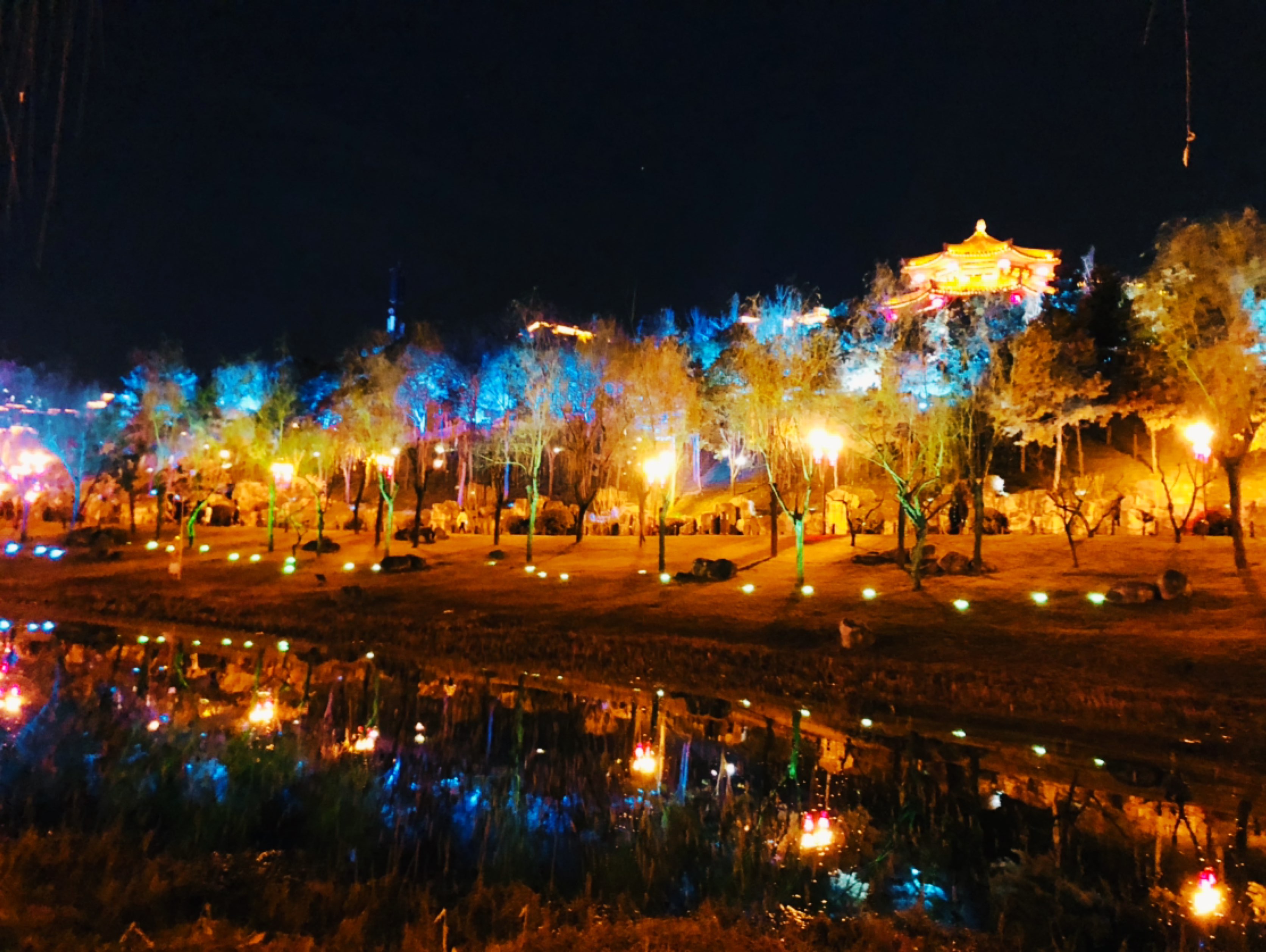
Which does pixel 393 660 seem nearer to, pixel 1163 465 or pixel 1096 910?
pixel 1096 910

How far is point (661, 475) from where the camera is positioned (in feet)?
95.3

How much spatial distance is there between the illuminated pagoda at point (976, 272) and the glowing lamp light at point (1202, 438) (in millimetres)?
29101

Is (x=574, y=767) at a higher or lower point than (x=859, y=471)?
lower

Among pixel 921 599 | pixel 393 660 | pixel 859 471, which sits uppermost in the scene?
pixel 859 471

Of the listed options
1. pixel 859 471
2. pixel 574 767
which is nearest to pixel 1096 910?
pixel 574 767

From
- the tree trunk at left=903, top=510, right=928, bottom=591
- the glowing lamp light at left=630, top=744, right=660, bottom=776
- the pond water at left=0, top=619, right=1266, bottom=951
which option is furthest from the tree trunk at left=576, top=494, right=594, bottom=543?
the glowing lamp light at left=630, top=744, right=660, bottom=776

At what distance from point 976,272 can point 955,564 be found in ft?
130

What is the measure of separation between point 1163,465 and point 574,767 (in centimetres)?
4262

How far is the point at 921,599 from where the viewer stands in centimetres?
2070

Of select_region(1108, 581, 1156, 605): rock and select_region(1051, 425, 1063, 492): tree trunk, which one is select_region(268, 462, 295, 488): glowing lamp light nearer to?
select_region(1108, 581, 1156, 605): rock

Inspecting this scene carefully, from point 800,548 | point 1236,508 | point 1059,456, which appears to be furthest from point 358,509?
point 1236,508

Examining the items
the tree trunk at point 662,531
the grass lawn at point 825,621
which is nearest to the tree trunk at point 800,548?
the grass lawn at point 825,621

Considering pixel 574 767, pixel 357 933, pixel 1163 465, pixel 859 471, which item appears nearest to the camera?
pixel 357 933

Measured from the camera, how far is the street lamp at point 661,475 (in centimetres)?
2656
